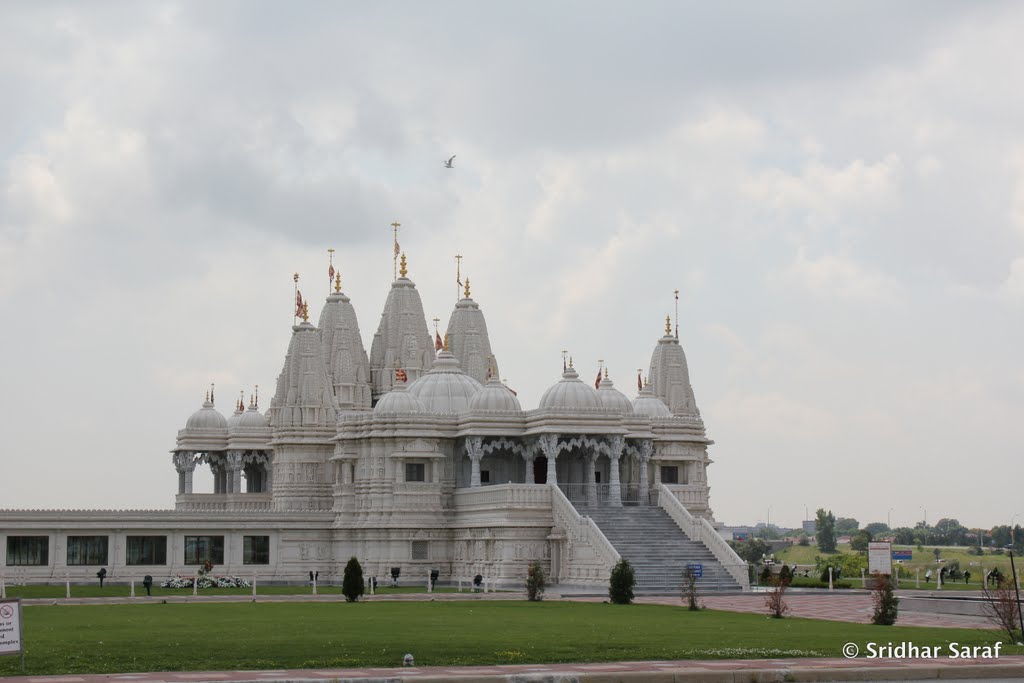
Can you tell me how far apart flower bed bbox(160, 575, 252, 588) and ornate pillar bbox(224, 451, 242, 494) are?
23089mm

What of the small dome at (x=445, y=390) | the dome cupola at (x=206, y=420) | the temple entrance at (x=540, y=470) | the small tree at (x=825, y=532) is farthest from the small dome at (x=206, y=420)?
the small tree at (x=825, y=532)

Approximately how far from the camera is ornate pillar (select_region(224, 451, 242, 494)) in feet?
302

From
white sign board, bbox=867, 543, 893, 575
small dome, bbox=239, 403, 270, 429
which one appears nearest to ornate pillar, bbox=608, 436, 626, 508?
white sign board, bbox=867, 543, 893, 575

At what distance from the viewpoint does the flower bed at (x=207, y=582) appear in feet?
218

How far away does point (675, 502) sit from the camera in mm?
70312

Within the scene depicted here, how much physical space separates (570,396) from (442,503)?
26.9 feet

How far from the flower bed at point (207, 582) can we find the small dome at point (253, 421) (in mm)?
23926

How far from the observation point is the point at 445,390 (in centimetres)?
7719

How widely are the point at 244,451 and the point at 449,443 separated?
72.3 ft

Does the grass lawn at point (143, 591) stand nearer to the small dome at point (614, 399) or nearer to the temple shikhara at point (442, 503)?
the temple shikhara at point (442, 503)

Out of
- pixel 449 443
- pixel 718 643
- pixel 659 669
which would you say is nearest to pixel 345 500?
pixel 449 443

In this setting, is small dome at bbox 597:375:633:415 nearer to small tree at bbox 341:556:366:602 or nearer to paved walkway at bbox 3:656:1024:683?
small tree at bbox 341:556:366:602

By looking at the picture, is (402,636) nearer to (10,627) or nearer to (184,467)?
(10,627)

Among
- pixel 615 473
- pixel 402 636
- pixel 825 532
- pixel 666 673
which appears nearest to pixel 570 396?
pixel 615 473
